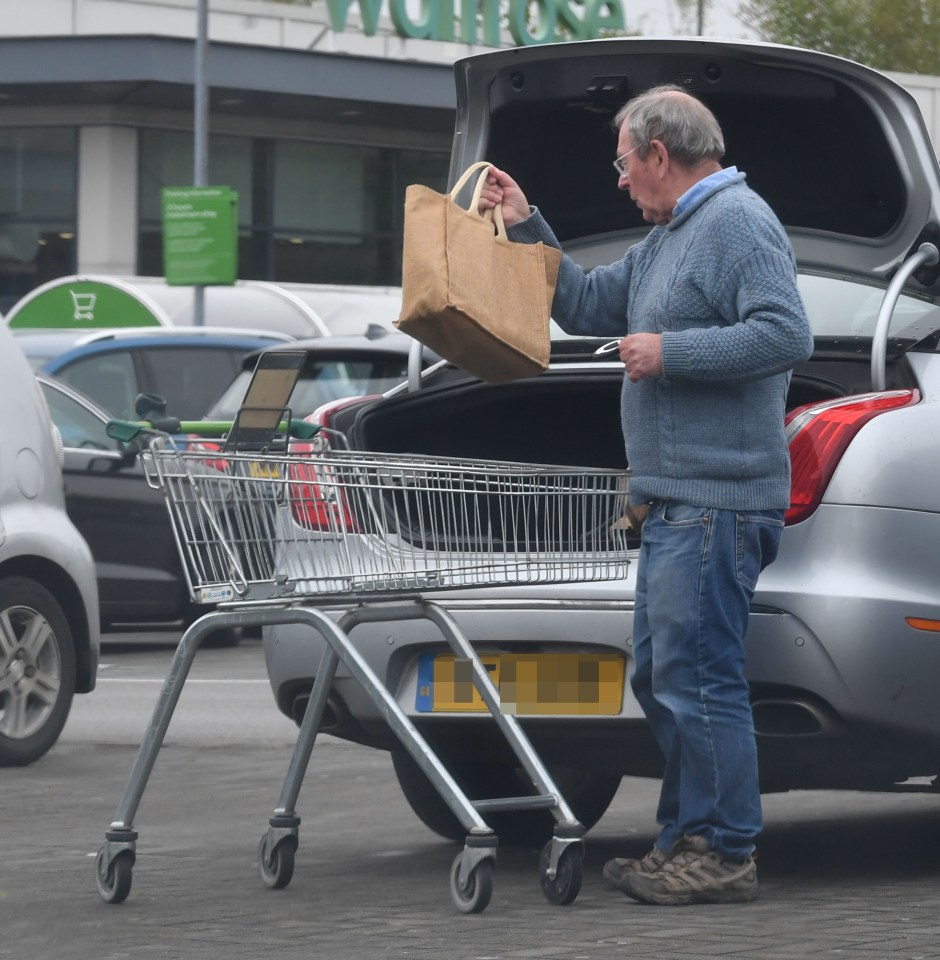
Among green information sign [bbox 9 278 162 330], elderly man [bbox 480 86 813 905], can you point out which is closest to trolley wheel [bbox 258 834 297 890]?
elderly man [bbox 480 86 813 905]

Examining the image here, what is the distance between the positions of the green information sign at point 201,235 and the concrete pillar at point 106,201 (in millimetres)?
12055

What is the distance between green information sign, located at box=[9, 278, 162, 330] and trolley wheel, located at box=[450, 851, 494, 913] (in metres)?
18.8

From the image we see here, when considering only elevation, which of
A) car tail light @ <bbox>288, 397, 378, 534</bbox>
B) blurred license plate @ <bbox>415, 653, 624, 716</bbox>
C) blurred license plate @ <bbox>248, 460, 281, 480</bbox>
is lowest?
blurred license plate @ <bbox>415, 653, 624, 716</bbox>

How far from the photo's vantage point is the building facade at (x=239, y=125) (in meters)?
33.2

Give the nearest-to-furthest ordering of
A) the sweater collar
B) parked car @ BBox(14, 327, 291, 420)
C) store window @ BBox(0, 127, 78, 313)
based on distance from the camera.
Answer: the sweater collar < parked car @ BBox(14, 327, 291, 420) < store window @ BBox(0, 127, 78, 313)

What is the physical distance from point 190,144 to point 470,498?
31.3 m

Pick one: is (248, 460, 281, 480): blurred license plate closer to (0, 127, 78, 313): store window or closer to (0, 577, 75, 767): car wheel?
(0, 577, 75, 767): car wheel

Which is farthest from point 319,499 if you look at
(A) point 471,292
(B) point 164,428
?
(A) point 471,292

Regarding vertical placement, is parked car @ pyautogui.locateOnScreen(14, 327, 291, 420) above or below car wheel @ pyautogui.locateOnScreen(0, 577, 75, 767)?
above

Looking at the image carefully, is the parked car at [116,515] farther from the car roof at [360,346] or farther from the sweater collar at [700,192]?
the sweater collar at [700,192]

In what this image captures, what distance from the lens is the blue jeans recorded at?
4.75 meters

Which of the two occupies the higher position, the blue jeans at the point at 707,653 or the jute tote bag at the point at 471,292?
the jute tote bag at the point at 471,292

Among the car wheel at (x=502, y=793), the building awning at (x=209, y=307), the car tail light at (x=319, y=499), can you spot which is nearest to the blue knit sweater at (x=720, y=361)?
the car tail light at (x=319, y=499)

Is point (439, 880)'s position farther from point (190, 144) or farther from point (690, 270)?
point (190, 144)
